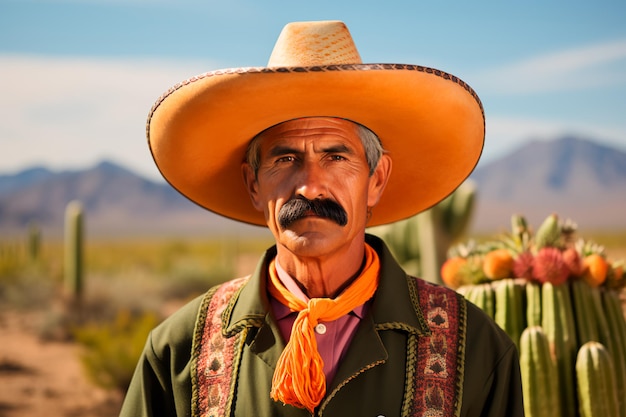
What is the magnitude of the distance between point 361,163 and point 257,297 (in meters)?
0.64

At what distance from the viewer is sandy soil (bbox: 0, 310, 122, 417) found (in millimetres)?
14562

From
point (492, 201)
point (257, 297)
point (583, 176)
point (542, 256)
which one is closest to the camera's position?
point (257, 297)

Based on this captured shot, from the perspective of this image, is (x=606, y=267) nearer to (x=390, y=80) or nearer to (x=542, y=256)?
(x=542, y=256)

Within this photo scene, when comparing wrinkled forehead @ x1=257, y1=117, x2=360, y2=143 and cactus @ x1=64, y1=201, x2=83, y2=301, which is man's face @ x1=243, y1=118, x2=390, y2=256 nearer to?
wrinkled forehead @ x1=257, y1=117, x2=360, y2=143

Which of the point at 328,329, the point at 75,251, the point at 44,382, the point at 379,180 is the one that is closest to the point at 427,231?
the point at 379,180

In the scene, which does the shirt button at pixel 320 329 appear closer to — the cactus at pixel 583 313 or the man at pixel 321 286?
the man at pixel 321 286

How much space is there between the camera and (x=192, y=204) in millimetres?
95875

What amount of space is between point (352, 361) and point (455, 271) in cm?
160

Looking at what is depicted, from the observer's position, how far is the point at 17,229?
82.0 metres

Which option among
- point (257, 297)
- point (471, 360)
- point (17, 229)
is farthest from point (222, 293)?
point (17, 229)

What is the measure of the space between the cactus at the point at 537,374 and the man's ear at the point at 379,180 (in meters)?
1.11

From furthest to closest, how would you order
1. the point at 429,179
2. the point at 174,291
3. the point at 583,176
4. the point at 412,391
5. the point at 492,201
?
1. the point at 583,176
2. the point at 492,201
3. the point at 174,291
4. the point at 429,179
5. the point at 412,391

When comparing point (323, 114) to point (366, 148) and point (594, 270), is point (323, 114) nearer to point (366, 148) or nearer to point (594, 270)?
point (366, 148)

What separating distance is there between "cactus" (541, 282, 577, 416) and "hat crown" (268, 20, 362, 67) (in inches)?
66.8
